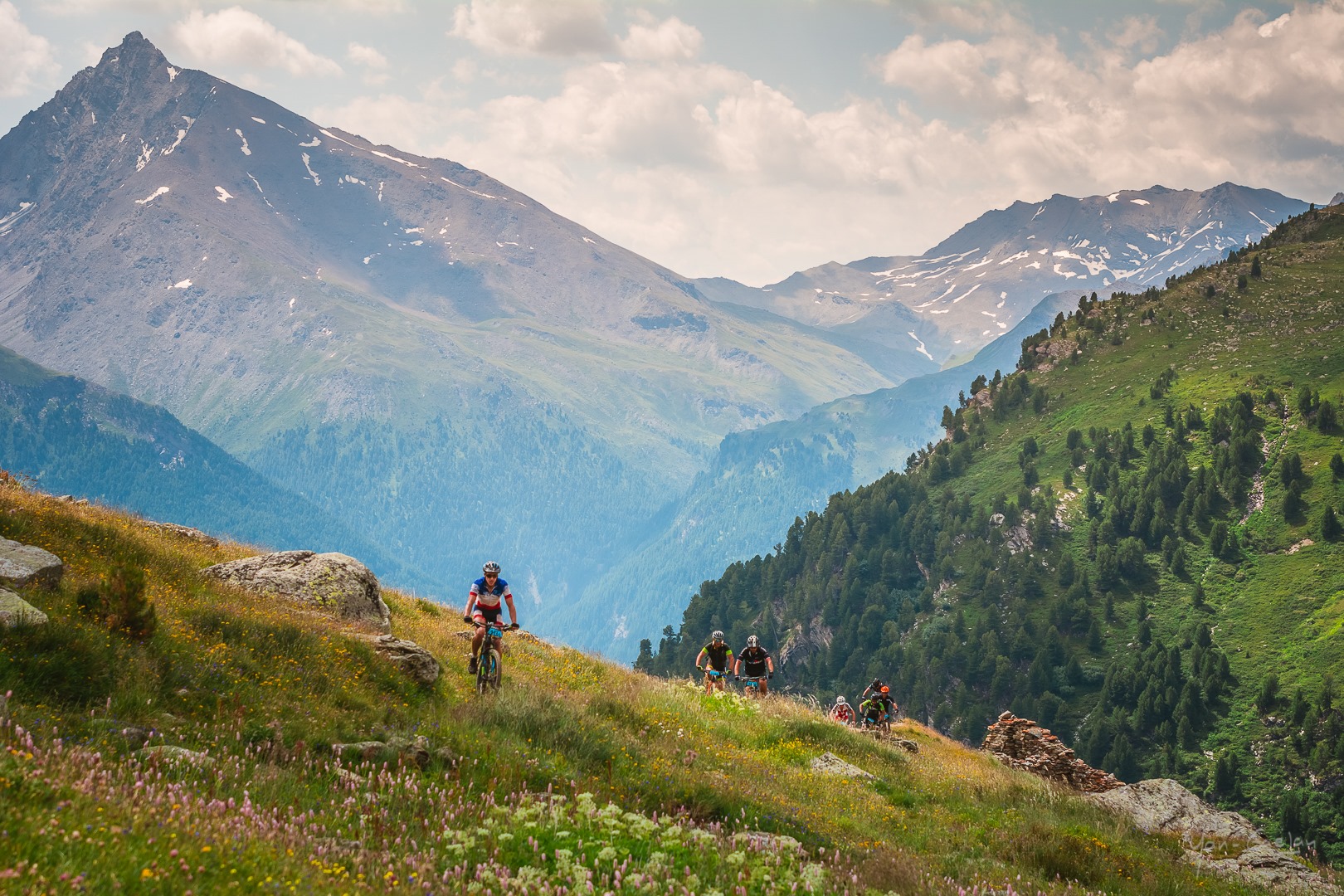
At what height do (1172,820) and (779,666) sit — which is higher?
(1172,820)

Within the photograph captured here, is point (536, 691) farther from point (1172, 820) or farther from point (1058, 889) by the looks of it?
point (1172, 820)

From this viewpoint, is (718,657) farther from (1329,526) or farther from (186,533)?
(1329,526)

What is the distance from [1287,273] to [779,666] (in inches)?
4463

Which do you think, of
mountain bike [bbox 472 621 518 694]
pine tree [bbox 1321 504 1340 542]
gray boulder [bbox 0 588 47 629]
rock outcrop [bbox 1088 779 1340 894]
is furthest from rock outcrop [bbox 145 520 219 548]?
pine tree [bbox 1321 504 1340 542]

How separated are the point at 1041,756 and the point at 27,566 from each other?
3218cm

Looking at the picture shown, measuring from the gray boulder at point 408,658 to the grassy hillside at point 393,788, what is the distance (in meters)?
0.30

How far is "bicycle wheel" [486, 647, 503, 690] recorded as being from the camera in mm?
18438

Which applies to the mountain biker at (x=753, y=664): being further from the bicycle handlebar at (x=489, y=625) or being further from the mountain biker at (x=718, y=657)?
the bicycle handlebar at (x=489, y=625)

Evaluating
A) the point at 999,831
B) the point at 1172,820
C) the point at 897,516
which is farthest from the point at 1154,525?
the point at 999,831

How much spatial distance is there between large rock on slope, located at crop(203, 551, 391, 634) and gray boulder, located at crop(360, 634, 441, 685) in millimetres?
3835

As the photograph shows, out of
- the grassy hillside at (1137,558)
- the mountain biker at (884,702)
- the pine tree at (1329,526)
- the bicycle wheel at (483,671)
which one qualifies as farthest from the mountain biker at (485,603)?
the pine tree at (1329,526)

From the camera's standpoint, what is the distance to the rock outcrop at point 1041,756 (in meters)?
31.0

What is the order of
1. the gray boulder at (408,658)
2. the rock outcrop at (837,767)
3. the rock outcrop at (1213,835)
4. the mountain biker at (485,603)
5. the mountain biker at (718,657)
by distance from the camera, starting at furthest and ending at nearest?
the mountain biker at (718,657) → the rock outcrop at (837,767) → the mountain biker at (485,603) → the rock outcrop at (1213,835) → the gray boulder at (408,658)

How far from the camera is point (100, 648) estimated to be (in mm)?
12445
